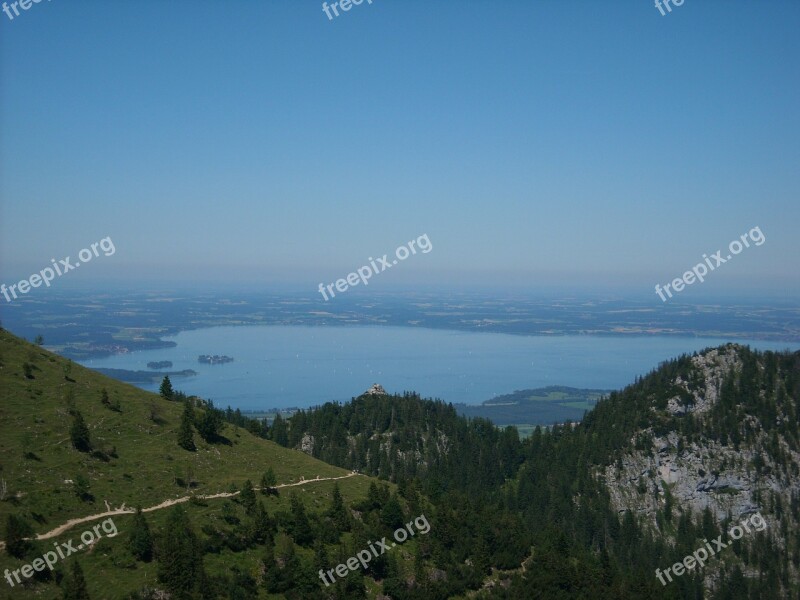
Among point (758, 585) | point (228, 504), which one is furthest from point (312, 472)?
point (758, 585)

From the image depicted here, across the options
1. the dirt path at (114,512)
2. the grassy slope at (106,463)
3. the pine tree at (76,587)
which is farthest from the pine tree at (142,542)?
the pine tree at (76,587)

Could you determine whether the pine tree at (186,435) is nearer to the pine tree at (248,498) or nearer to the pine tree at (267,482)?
the pine tree at (267,482)

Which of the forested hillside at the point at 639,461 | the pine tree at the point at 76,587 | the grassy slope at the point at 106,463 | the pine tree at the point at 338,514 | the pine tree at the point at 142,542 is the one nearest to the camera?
the pine tree at the point at 76,587

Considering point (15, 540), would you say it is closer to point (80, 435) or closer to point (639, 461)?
point (80, 435)

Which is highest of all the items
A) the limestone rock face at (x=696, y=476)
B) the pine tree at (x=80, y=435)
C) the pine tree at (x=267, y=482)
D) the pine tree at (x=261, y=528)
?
the pine tree at (x=80, y=435)

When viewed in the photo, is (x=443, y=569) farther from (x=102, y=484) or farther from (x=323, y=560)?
(x=102, y=484)

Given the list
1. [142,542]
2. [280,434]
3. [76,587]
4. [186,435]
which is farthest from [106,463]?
[280,434]
